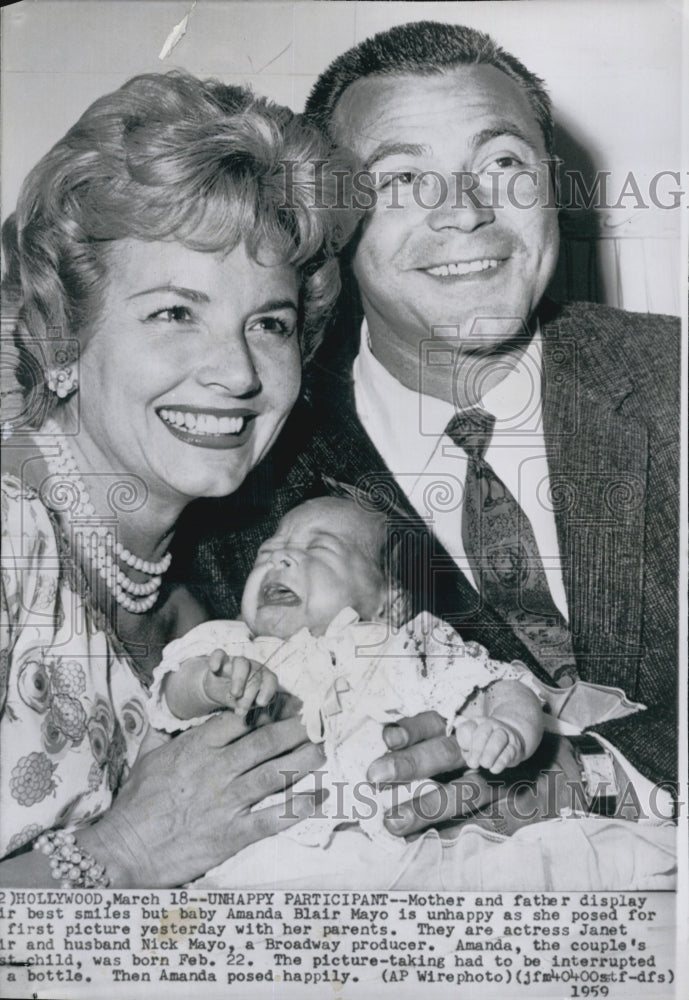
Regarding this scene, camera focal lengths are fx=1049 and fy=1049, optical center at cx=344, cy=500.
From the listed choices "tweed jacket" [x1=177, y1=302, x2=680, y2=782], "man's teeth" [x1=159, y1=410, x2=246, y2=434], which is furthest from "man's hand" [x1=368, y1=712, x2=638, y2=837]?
"man's teeth" [x1=159, y1=410, x2=246, y2=434]

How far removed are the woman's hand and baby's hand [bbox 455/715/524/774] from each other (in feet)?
0.93

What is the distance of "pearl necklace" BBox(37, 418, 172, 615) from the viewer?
6.79 ft

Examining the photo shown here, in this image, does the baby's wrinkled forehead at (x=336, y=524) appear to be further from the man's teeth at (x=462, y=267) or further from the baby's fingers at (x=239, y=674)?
the man's teeth at (x=462, y=267)

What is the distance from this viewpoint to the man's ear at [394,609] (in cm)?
203

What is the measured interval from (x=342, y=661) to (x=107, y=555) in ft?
1.68

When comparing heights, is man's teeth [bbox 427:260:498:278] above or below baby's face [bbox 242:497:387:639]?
above

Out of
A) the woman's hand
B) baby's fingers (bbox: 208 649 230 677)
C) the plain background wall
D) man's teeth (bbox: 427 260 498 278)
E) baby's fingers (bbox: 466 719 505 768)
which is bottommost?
the woman's hand

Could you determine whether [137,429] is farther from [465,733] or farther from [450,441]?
[465,733]

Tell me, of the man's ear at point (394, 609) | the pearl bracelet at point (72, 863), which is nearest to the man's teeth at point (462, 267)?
the man's ear at point (394, 609)

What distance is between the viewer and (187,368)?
6.64ft

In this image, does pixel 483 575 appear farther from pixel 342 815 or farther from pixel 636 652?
pixel 342 815

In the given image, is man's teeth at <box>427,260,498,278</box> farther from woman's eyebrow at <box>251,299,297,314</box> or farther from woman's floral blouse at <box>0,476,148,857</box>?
woman's floral blouse at <box>0,476,148,857</box>

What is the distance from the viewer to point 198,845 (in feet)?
6.66

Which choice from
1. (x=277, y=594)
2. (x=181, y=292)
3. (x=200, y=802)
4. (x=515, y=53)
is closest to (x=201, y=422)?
(x=181, y=292)
